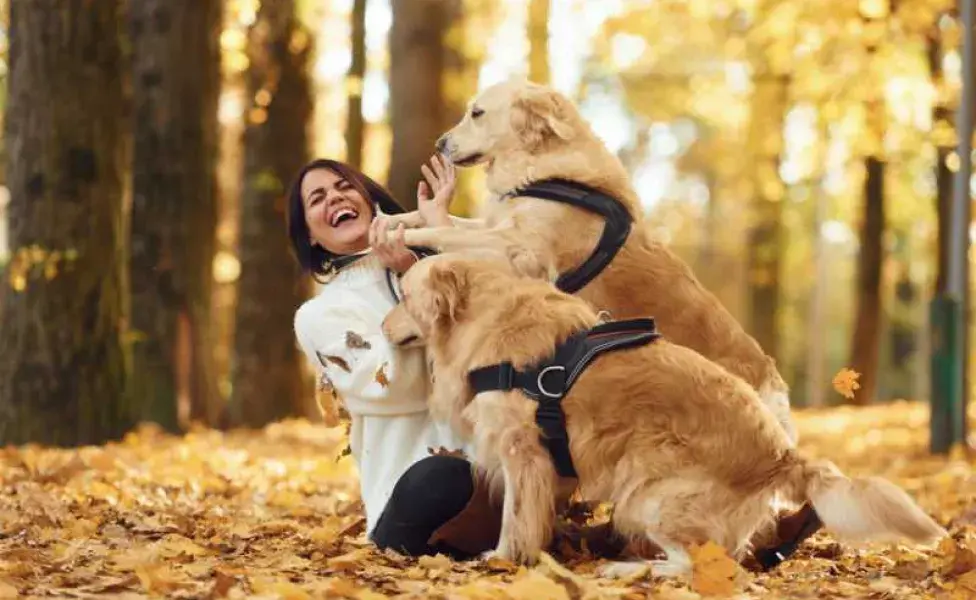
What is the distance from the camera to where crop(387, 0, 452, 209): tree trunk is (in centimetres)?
948

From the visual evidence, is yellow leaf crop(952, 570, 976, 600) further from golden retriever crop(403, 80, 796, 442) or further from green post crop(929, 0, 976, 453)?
green post crop(929, 0, 976, 453)

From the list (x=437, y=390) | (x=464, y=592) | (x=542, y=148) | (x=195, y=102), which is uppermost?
(x=195, y=102)

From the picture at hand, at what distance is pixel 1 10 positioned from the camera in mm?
11773

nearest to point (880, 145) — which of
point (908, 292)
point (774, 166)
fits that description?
point (774, 166)

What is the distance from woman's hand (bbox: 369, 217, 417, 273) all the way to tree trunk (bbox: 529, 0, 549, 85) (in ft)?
32.8

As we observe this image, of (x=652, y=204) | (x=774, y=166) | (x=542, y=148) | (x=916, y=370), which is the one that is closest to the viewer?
(x=542, y=148)

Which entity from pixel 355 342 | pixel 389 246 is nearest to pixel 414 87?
pixel 389 246

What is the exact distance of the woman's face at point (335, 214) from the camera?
5133 mm

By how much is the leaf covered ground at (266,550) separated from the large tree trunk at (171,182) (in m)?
2.33

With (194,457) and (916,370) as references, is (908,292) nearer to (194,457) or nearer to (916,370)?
(916,370)

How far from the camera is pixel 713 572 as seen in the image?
3.94 metres

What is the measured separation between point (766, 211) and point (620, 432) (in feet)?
54.4

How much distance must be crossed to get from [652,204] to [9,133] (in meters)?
26.6

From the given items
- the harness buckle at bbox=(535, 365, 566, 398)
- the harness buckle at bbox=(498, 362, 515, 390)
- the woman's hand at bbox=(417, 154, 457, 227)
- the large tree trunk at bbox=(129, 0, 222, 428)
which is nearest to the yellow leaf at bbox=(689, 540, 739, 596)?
the harness buckle at bbox=(535, 365, 566, 398)
